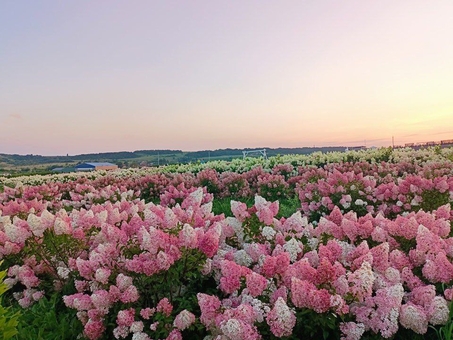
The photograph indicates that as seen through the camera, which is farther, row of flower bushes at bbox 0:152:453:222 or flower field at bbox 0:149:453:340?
row of flower bushes at bbox 0:152:453:222

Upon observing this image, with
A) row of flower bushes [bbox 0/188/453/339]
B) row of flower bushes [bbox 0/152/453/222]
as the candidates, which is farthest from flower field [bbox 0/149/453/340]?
row of flower bushes [bbox 0/152/453/222]

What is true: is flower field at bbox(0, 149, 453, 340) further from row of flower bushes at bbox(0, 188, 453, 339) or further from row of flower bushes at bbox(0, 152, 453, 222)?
row of flower bushes at bbox(0, 152, 453, 222)

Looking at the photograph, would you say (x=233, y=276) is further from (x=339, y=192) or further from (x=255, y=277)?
(x=339, y=192)

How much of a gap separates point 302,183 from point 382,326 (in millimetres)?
5848

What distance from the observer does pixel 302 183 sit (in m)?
8.17

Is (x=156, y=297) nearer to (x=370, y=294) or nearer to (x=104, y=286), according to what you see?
(x=104, y=286)

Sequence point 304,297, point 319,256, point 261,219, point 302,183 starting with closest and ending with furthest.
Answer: point 304,297 → point 319,256 → point 261,219 → point 302,183

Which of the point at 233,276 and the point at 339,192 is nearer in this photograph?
the point at 233,276

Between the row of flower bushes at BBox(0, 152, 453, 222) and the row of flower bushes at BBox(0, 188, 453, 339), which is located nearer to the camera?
the row of flower bushes at BBox(0, 188, 453, 339)

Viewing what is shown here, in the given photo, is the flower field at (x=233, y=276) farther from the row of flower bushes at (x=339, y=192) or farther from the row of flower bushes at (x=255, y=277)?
the row of flower bushes at (x=339, y=192)

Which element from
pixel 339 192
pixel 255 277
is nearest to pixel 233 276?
pixel 255 277

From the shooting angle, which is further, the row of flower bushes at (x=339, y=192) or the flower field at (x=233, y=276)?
the row of flower bushes at (x=339, y=192)

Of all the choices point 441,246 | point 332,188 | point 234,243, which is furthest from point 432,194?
point 234,243

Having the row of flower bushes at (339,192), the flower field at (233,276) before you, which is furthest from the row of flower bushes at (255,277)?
the row of flower bushes at (339,192)
